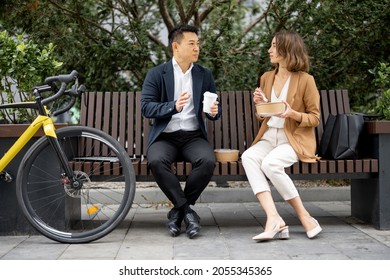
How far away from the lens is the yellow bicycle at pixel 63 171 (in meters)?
4.72

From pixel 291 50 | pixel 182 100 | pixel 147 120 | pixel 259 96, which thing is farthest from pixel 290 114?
pixel 147 120

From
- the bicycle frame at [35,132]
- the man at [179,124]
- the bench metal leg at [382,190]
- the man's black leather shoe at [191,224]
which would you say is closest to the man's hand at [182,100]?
the man at [179,124]

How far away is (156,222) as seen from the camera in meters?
5.79

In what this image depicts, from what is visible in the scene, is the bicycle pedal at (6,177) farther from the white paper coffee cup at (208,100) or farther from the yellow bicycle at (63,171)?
the white paper coffee cup at (208,100)

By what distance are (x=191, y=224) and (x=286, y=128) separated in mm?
1061

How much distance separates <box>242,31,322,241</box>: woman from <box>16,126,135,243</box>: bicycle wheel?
102cm

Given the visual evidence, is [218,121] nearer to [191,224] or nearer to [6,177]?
[191,224]

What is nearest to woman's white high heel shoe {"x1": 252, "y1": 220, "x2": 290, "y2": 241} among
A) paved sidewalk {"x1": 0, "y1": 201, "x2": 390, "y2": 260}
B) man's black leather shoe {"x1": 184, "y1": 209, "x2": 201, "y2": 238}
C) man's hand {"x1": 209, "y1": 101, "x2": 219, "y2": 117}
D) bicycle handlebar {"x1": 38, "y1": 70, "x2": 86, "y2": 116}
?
paved sidewalk {"x1": 0, "y1": 201, "x2": 390, "y2": 260}

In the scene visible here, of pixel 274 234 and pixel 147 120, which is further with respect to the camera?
pixel 147 120

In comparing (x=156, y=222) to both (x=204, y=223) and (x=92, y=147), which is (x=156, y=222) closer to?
(x=204, y=223)

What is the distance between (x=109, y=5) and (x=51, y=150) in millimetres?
2846

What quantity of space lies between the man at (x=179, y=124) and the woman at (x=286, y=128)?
15.1 inches

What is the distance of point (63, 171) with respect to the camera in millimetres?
4816

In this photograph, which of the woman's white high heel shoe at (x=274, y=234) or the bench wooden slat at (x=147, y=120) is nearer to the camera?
the woman's white high heel shoe at (x=274, y=234)
